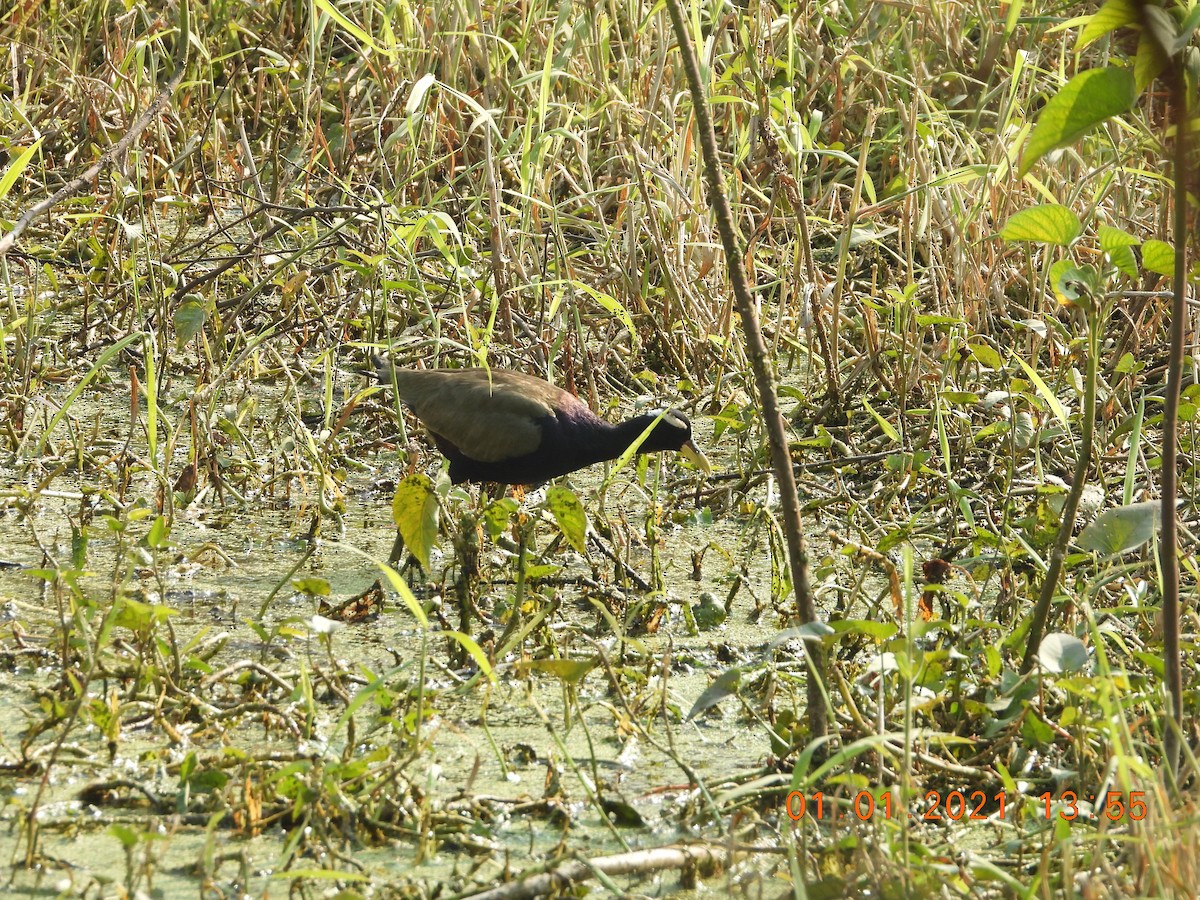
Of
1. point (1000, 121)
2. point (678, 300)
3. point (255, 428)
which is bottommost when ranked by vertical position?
point (255, 428)

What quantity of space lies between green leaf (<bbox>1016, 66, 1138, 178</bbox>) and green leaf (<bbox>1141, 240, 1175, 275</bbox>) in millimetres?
584

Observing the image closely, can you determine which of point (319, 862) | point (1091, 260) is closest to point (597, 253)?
point (1091, 260)

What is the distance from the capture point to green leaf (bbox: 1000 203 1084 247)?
2.45m

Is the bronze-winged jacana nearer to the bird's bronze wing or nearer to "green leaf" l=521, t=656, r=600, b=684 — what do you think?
the bird's bronze wing

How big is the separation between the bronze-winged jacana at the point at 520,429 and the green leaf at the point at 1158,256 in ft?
5.96

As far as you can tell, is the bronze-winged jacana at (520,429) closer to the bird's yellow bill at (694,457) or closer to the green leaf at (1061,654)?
the bird's yellow bill at (694,457)

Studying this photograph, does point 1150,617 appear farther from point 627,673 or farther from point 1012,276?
point 1012,276

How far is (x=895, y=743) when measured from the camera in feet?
9.30

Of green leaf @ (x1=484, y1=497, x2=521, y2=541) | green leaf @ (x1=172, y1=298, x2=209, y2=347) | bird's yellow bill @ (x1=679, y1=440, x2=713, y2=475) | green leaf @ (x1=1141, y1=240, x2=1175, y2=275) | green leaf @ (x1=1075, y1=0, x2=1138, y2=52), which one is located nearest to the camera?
green leaf @ (x1=1075, y1=0, x2=1138, y2=52)

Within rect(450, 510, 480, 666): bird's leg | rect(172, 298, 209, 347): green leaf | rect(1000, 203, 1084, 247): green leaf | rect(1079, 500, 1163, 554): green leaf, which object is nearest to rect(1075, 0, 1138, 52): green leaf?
rect(1000, 203, 1084, 247): green leaf

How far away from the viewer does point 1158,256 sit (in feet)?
8.61

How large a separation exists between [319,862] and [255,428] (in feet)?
8.16

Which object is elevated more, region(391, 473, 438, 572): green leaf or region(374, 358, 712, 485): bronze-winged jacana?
region(391, 473, 438, 572): green leaf
